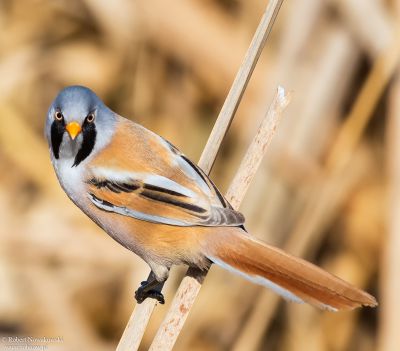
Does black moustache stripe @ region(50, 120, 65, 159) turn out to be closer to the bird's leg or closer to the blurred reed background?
the bird's leg

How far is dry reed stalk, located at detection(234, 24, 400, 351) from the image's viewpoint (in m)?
3.74

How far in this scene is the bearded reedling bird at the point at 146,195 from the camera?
2779 mm

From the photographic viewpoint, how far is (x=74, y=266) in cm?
478

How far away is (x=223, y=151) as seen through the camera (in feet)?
17.6

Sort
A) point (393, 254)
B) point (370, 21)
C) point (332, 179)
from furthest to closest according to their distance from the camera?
1. point (370, 21)
2. point (332, 179)
3. point (393, 254)

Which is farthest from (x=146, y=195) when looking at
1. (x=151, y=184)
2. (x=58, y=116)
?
(x=58, y=116)

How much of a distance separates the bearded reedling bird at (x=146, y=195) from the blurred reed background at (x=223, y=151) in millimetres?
1083

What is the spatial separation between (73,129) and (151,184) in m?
0.34

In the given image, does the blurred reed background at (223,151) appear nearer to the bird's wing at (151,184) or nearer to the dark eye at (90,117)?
the bird's wing at (151,184)

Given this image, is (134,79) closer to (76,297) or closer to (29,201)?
(29,201)

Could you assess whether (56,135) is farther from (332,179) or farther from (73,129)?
(332,179)

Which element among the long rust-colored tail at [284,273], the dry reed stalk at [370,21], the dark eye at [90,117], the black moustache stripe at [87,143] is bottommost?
the long rust-colored tail at [284,273]

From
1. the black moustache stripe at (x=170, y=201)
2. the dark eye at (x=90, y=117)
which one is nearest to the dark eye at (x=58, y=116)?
the dark eye at (x=90, y=117)

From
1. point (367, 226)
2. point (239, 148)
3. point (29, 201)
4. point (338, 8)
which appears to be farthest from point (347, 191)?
point (29, 201)
